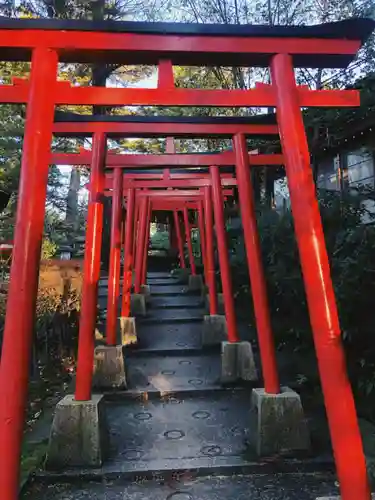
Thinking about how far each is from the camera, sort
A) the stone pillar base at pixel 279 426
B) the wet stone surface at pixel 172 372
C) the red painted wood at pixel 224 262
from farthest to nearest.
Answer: the red painted wood at pixel 224 262, the wet stone surface at pixel 172 372, the stone pillar base at pixel 279 426

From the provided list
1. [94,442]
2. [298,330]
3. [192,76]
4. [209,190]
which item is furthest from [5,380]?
[192,76]

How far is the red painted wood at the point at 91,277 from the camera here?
4066mm

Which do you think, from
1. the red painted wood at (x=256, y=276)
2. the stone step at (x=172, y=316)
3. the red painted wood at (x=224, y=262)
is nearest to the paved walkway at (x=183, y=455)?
the red painted wood at (x=256, y=276)

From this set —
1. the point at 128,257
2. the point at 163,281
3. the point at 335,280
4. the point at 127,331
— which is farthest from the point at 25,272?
the point at 163,281

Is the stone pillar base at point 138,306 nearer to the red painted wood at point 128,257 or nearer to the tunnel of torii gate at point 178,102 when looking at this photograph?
the red painted wood at point 128,257

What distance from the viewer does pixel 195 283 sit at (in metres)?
12.8

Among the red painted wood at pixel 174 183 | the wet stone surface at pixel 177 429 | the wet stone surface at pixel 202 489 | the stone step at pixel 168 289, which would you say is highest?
the red painted wood at pixel 174 183

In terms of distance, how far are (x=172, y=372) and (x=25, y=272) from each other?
439cm

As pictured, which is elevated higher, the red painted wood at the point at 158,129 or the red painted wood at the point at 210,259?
the red painted wood at the point at 158,129

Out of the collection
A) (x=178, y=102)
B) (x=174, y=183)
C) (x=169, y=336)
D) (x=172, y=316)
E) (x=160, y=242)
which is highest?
(x=160, y=242)

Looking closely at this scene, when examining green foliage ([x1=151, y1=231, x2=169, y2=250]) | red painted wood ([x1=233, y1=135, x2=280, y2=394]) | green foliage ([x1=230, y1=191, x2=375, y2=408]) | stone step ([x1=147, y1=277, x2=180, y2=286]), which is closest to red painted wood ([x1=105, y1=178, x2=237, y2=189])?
Answer: green foliage ([x1=230, y1=191, x2=375, y2=408])

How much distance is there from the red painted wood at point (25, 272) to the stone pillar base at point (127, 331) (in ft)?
17.0

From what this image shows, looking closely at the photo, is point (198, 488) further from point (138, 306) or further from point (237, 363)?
point (138, 306)

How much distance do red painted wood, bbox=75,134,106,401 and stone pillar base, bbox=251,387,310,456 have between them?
5.45ft
